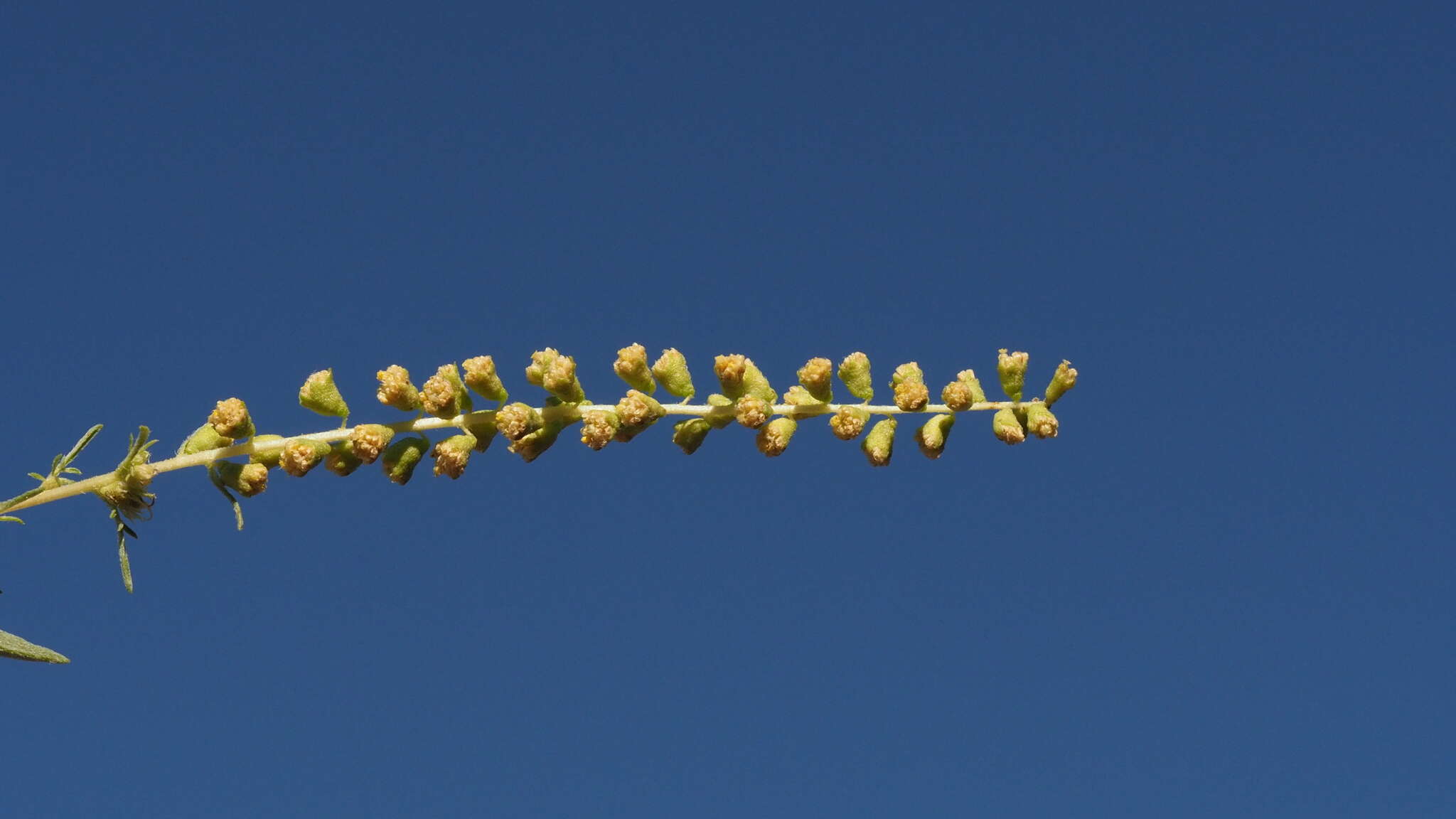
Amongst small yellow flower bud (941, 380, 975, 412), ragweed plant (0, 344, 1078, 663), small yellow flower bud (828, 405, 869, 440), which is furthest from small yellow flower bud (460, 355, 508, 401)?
small yellow flower bud (941, 380, 975, 412)

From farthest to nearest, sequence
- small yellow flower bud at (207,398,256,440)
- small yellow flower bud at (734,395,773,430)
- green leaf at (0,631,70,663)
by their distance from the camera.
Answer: small yellow flower bud at (734,395,773,430)
small yellow flower bud at (207,398,256,440)
green leaf at (0,631,70,663)

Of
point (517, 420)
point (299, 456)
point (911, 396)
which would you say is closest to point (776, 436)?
point (911, 396)

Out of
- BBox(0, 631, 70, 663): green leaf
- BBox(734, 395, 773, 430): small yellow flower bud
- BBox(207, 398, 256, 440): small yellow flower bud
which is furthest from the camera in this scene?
BBox(734, 395, 773, 430): small yellow flower bud

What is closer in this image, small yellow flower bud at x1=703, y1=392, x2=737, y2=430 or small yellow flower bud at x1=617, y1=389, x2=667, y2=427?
small yellow flower bud at x1=617, y1=389, x2=667, y2=427

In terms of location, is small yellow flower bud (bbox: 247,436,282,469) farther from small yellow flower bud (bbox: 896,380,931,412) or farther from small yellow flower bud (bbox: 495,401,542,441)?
small yellow flower bud (bbox: 896,380,931,412)

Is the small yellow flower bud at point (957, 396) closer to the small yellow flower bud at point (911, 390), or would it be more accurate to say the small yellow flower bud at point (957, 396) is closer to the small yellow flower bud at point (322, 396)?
the small yellow flower bud at point (911, 390)

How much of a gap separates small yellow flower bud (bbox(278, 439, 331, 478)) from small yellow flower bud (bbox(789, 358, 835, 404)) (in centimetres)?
187

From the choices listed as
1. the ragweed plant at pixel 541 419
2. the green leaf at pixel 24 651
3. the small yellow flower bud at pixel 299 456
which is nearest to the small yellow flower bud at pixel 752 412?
the ragweed plant at pixel 541 419

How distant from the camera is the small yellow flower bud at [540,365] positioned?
4777 mm

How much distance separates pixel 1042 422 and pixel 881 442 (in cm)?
63

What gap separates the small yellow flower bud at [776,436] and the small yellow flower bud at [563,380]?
743 mm

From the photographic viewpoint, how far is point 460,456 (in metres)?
4.70

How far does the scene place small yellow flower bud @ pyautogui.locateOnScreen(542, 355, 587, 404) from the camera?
475 centimetres

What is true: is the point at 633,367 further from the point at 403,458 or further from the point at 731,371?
the point at 403,458
